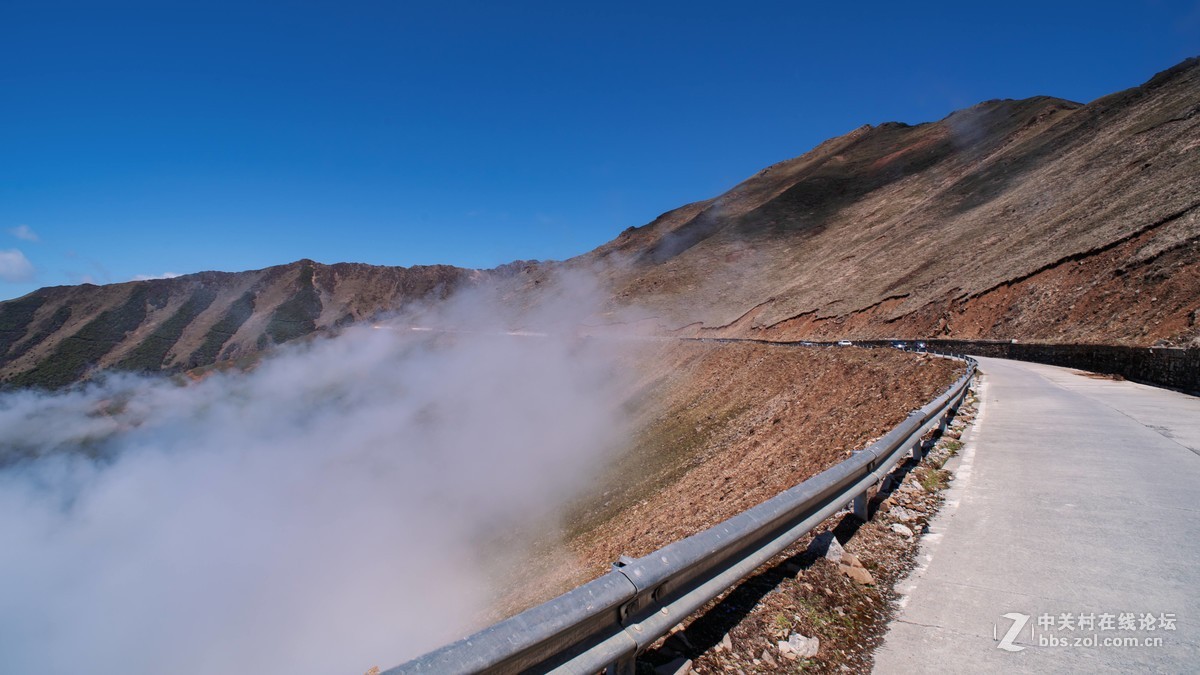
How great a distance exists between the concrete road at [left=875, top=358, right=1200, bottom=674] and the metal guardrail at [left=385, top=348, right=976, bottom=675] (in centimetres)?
89

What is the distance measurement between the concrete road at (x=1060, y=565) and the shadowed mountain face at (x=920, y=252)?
18.8m

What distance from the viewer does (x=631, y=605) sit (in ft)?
9.02

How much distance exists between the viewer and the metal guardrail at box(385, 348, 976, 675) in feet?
6.95

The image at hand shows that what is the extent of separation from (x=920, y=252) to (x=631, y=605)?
61148mm

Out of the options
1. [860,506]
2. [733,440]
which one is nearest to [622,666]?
[860,506]

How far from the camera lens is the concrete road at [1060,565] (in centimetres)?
310

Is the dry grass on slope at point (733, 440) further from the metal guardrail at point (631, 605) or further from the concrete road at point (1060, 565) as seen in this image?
the metal guardrail at point (631, 605)

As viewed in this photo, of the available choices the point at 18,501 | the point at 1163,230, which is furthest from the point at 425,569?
the point at 18,501

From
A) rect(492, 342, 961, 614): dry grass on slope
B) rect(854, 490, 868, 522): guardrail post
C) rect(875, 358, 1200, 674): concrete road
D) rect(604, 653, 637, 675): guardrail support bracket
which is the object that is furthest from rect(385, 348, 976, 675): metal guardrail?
rect(492, 342, 961, 614): dry grass on slope

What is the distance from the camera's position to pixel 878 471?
555 cm

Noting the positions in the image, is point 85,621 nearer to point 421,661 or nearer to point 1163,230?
point 421,661

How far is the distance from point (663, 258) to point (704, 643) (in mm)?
104161

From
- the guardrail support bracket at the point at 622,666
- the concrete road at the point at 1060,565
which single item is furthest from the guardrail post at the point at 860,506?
the guardrail support bracket at the point at 622,666

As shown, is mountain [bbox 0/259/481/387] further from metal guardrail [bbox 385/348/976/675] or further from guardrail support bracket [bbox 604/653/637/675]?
guardrail support bracket [bbox 604/653/637/675]
